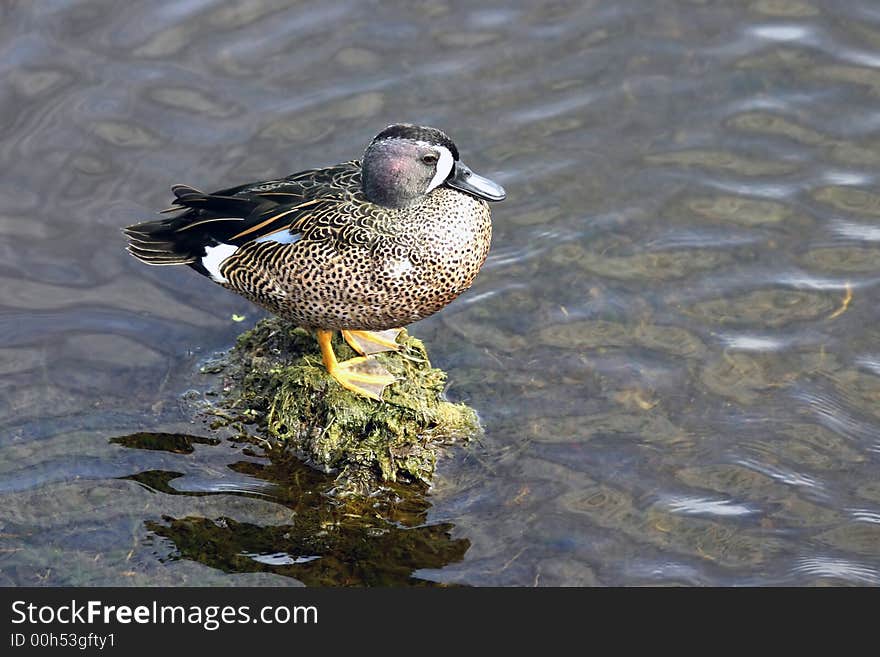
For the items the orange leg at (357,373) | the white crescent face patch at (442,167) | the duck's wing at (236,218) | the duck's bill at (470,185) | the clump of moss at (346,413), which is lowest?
the clump of moss at (346,413)

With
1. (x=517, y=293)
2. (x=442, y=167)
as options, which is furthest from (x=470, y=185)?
(x=517, y=293)

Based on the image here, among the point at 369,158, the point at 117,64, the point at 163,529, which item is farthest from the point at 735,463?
the point at 117,64

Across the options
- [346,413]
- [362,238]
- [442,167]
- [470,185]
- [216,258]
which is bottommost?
[346,413]

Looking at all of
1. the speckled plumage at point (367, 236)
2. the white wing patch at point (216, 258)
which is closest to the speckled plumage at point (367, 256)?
the speckled plumage at point (367, 236)

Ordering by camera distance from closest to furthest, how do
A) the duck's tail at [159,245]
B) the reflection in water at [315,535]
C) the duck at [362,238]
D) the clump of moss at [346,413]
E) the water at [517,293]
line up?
the reflection in water at [315,535] < the duck at [362,238] < the water at [517,293] < the clump of moss at [346,413] < the duck's tail at [159,245]

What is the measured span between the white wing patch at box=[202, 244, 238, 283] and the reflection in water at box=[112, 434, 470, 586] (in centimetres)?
107

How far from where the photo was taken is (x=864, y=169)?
8.17 meters

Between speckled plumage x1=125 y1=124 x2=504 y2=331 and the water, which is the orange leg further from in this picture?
the water

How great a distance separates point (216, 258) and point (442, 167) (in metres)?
1.38

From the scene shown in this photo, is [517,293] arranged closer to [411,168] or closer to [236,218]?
[411,168]

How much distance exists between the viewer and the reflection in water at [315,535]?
5.70 m

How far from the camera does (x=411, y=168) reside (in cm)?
579

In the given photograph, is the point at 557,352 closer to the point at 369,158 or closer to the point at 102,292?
the point at 369,158

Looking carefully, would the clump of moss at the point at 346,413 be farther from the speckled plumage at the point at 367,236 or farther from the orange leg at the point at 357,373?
the speckled plumage at the point at 367,236
